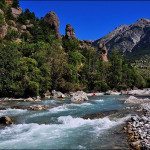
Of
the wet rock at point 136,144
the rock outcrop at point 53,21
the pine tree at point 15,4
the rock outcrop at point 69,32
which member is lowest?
the wet rock at point 136,144

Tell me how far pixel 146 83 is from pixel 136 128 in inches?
4610

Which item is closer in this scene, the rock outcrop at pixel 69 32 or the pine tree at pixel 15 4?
the pine tree at pixel 15 4

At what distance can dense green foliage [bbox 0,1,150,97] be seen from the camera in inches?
3319

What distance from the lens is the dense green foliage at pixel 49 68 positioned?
84.3 meters

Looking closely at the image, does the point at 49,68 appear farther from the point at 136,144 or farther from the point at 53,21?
the point at 136,144

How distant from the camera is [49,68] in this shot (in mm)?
98000

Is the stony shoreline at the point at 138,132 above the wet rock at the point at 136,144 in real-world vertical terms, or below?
above

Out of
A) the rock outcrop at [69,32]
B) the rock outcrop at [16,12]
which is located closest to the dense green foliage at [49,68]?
the rock outcrop at [16,12]

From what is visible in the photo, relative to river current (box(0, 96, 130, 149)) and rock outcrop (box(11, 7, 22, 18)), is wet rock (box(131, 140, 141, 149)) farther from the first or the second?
rock outcrop (box(11, 7, 22, 18))

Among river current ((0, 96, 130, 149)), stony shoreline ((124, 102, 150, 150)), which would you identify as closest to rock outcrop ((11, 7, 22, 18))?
river current ((0, 96, 130, 149))

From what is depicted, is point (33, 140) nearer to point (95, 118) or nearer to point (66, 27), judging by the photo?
point (95, 118)

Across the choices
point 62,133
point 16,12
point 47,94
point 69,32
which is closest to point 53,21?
point 69,32

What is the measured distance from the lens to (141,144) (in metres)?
28.9

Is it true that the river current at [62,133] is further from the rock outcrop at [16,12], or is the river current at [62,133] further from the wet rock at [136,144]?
the rock outcrop at [16,12]
